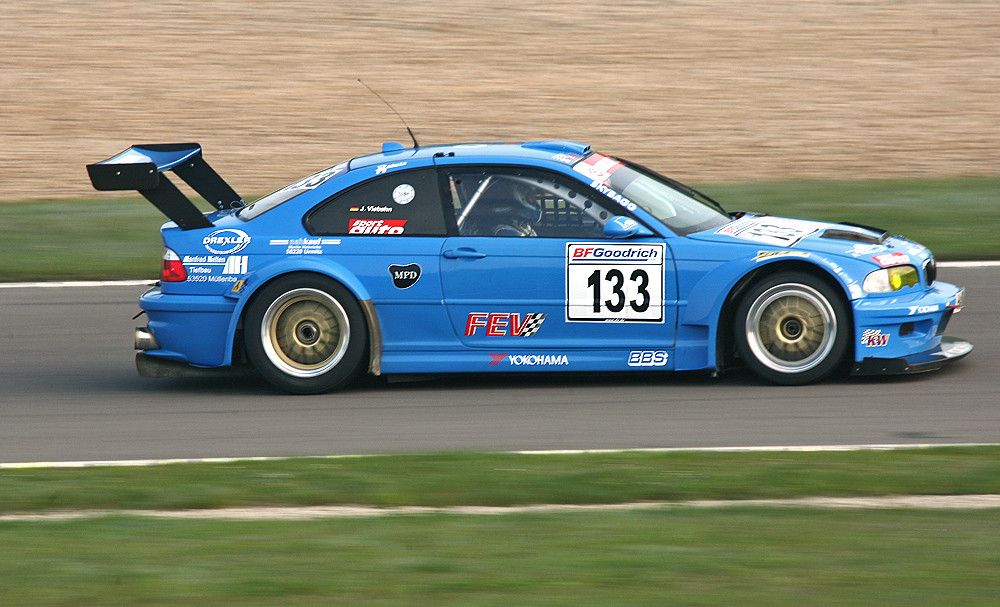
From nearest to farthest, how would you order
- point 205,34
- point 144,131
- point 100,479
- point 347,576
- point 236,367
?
point 347,576, point 100,479, point 236,367, point 144,131, point 205,34

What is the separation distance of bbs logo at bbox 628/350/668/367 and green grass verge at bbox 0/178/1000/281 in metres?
4.29

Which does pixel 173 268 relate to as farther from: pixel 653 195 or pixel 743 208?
pixel 743 208

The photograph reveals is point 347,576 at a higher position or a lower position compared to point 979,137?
lower

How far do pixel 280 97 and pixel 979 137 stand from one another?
31.6ft

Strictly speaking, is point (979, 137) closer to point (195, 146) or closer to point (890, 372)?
point (890, 372)

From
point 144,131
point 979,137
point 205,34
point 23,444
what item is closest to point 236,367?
point 23,444

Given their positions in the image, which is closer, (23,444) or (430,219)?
(23,444)

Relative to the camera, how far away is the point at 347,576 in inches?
166

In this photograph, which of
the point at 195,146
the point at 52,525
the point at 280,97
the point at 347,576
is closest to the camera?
the point at 347,576

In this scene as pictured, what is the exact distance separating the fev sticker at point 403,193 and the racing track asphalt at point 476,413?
1.16 metres

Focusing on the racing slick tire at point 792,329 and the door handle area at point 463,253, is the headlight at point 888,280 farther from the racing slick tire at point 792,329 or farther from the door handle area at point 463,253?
the door handle area at point 463,253

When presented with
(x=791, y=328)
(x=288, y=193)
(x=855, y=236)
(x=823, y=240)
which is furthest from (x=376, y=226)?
(x=855, y=236)

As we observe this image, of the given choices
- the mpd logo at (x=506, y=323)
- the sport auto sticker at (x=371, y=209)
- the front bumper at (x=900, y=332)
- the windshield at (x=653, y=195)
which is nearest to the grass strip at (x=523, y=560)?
the front bumper at (x=900, y=332)

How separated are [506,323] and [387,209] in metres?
0.99
